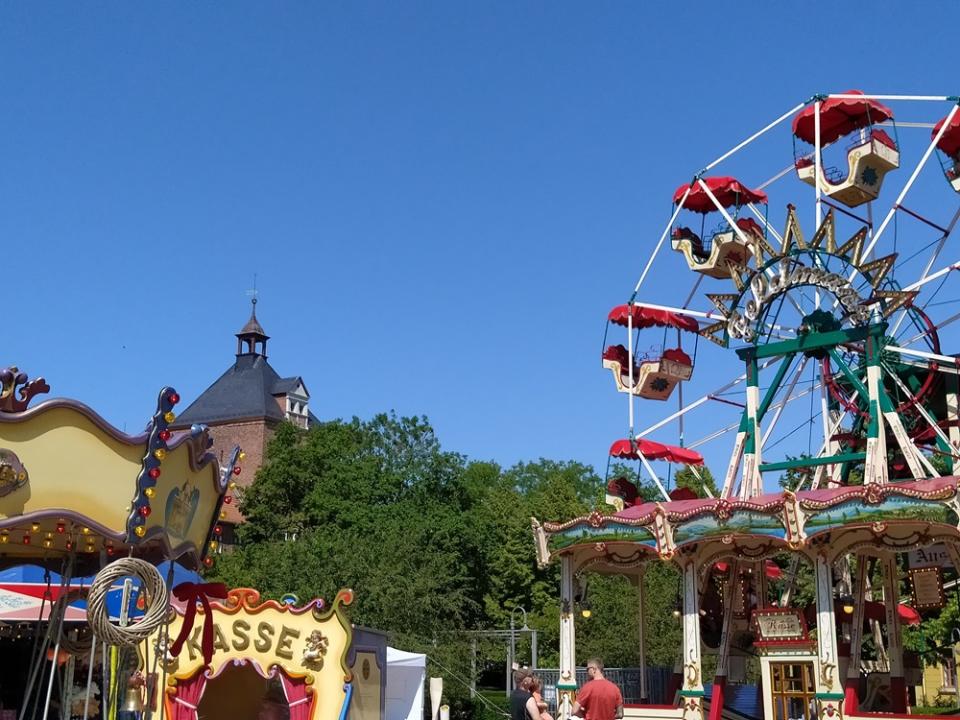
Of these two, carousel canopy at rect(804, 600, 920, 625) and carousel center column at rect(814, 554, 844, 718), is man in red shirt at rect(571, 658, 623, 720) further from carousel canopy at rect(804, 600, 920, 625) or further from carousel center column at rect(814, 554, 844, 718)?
carousel canopy at rect(804, 600, 920, 625)

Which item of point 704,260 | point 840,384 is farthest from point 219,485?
point 840,384

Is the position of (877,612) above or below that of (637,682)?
above

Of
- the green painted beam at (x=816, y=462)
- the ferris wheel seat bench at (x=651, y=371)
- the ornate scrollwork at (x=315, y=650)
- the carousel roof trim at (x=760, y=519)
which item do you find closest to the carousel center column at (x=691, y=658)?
the carousel roof trim at (x=760, y=519)

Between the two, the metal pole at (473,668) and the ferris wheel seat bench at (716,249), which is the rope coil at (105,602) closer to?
the ferris wheel seat bench at (716,249)

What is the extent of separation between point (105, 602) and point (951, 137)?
18231 millimetres

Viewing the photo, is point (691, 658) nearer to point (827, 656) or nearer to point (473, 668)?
point (827, 656)

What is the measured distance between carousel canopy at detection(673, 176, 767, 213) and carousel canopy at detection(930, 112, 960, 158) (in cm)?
426

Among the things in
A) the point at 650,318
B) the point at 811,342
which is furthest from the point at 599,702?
the point at 650,318

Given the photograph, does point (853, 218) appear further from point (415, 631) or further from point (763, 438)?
point (415, 631)

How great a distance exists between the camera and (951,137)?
2206cm

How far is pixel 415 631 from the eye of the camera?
32281 mm

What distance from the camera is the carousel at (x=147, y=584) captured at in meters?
11.7

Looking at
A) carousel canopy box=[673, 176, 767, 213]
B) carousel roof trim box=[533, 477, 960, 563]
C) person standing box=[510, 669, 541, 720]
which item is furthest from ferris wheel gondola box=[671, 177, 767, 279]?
person standing box=[510, 669, 541, 720]

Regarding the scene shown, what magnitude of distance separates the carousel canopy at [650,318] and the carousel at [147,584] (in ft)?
33.2
